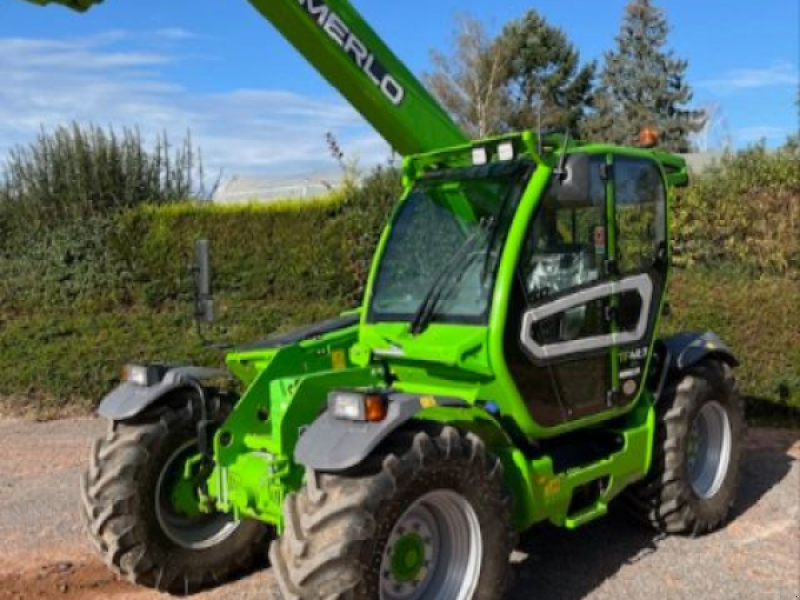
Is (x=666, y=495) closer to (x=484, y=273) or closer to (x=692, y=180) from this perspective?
(x=484, y=273)

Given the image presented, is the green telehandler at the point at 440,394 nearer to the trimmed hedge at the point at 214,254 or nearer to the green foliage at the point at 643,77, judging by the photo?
the trimmed hedge at the point at 214,254

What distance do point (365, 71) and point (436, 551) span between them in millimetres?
2565

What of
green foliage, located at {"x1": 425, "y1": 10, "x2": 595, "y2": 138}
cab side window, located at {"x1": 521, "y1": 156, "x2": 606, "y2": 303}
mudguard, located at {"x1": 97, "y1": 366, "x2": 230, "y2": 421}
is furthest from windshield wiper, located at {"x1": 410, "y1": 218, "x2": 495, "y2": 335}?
green foliage, located at {"x1": 425, "y1": 10, "x2": 595, "y2": 138}

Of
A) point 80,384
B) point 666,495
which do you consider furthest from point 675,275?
point 80,384

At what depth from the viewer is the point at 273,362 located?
4855 millimetres

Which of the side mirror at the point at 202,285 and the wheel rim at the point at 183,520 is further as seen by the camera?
the wheel rim at the point at 183,520

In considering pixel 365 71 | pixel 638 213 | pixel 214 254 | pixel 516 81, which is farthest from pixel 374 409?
pixel 516 81

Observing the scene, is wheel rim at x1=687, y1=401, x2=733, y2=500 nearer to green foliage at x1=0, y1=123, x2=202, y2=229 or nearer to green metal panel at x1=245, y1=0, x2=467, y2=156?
green metal panel at x1=245, y1=0, x2=467, y2=156

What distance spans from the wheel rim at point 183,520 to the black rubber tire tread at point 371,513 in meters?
1.25

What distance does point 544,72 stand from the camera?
123 ft

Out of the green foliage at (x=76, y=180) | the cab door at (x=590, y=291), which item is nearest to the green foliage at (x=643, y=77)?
the green foliage at (x=76, y=180)

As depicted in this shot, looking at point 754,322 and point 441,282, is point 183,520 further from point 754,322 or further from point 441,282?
point 754,322

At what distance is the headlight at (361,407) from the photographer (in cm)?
385

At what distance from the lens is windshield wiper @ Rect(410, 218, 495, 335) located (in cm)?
475
